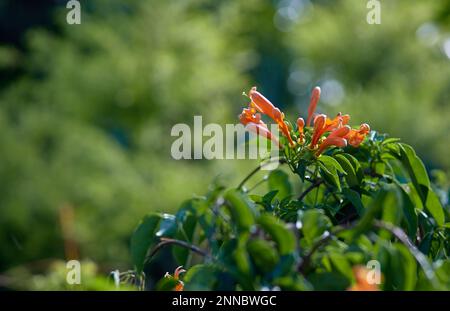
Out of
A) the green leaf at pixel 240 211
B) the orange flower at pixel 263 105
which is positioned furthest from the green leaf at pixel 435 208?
the green leaf at pixel 240 211

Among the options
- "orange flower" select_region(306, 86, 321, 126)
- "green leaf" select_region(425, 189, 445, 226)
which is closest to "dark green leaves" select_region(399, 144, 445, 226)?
"green leaf" select_region(425, 189, 445, 226)

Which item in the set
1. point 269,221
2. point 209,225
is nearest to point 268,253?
point 269,221

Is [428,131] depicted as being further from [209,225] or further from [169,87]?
[209,225]

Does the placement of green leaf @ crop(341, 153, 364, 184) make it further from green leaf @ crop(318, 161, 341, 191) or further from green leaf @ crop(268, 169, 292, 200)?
green leaf @ crop(268, 169, 292, 200)

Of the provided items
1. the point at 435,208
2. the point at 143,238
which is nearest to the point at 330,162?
the point at 435,208

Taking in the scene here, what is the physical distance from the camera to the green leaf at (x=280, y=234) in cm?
118

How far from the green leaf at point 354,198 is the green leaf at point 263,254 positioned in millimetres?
405

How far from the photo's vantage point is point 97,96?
9453mm

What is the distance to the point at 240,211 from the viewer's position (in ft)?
4.07

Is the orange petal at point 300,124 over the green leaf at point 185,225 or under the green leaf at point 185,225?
over

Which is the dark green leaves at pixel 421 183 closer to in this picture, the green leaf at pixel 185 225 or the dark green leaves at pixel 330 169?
the dark green leaves at pixel 330 169

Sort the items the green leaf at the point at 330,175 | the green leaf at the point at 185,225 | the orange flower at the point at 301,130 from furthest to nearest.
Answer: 1. the orange flower at the point at 301,130
2. the green leaf at the point at 330,175
3. the green leaf at the point at 185,225

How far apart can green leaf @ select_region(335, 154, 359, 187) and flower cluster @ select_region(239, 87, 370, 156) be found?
28 millimetres

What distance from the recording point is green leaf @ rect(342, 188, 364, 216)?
1574 mm
